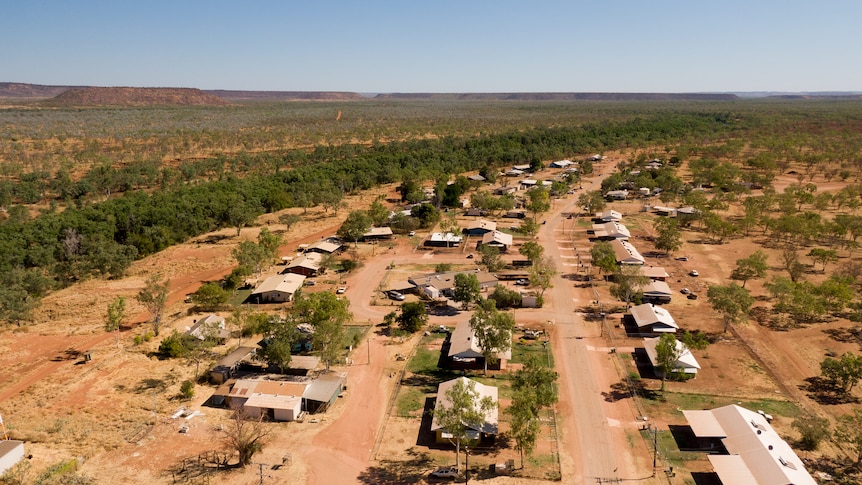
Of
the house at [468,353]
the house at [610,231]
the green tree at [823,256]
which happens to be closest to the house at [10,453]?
the house at [468,353]

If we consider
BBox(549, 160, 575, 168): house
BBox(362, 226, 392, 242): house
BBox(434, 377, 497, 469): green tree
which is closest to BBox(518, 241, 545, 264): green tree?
BBox(362, 226, 392, 242): house

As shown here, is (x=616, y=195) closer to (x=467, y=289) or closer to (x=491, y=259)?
(x=491, y=259)

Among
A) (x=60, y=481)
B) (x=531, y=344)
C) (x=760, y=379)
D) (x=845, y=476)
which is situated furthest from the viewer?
(x=531, y=344)

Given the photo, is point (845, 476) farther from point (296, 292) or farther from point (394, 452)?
point (296, 292)

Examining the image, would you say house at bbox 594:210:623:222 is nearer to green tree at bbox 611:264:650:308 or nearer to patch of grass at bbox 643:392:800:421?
green tree at bbox 611:264:650:308

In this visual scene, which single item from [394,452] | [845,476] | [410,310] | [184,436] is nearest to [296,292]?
[410,310]

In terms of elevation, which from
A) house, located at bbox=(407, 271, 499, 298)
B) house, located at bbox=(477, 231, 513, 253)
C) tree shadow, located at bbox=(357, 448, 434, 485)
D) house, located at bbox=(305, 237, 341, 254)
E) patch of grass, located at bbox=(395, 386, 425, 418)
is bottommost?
tree shadow, located at bbox=(357, 448, 434, 485)
